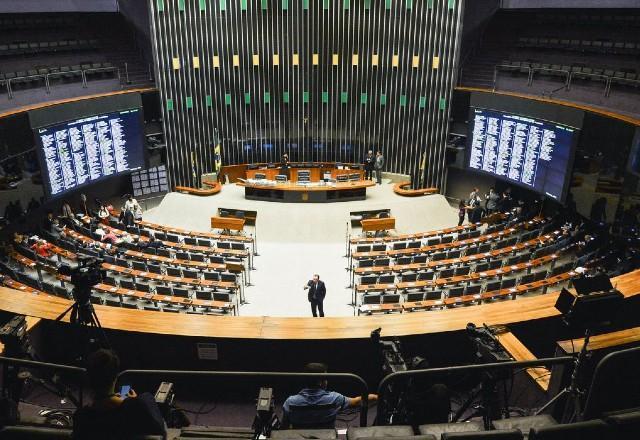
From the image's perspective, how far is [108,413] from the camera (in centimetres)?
289

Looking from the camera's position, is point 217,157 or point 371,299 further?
point 217,157

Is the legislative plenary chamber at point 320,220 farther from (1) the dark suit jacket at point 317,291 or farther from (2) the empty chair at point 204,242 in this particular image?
(2) the empty chair at point 204,242

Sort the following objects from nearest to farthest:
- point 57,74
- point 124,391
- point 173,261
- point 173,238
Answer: point 124,391
point 173,261
point 173,238
point 57,74

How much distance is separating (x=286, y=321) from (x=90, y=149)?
459 inches

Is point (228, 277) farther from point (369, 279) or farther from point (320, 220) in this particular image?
point (320, 220)

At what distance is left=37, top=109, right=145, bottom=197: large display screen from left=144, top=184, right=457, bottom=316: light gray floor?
202 centimetres

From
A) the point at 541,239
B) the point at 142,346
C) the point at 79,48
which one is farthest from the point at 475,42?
the point at 142,346

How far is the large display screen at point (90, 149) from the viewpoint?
43.1 feet

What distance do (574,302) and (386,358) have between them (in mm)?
1525

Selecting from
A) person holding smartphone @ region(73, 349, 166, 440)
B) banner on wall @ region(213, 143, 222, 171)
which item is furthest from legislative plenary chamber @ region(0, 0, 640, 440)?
banner on wall @ region(213, 143, 222, 171)

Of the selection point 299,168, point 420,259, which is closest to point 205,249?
point 420,259

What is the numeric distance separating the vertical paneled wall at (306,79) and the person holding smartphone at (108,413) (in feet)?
51.7

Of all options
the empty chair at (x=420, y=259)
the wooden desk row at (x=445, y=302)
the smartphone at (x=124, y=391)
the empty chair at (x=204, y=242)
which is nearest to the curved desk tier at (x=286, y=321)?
the smartphone at (x=124, y=391)

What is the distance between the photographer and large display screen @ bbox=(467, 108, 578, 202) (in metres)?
12.7
